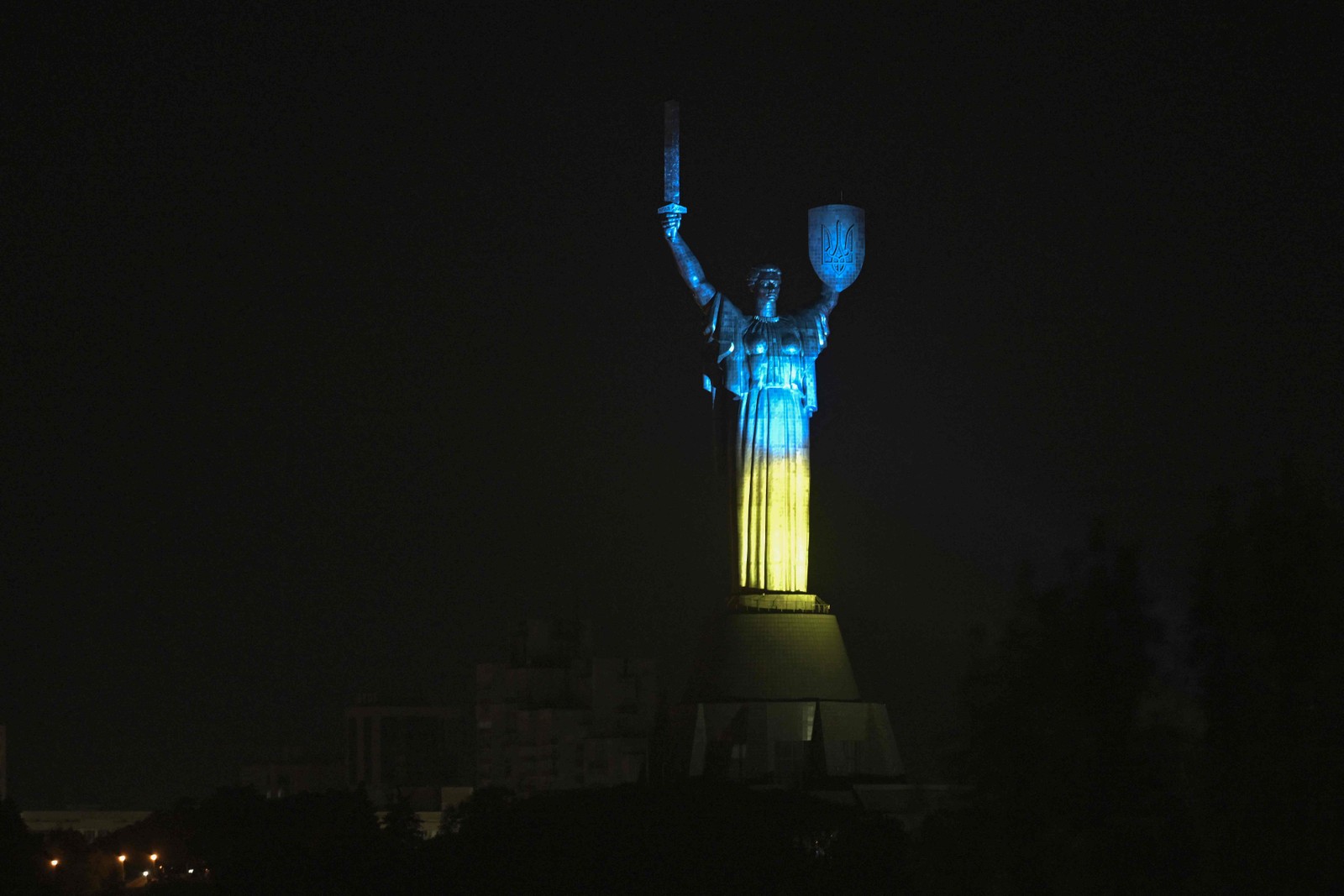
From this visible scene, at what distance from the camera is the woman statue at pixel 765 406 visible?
3053cm

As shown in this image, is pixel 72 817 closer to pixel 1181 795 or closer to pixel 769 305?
pixel 769 305

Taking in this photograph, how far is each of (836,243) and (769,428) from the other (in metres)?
2.65

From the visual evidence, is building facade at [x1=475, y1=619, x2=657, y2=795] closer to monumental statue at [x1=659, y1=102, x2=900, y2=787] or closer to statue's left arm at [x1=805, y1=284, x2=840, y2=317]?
monumental statue at [x1=659, y1=102, x2=900, y2=787]

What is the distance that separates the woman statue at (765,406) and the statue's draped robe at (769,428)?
0.04 feet

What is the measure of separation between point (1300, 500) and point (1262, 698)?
3.68 ft

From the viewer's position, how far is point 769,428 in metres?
30.6

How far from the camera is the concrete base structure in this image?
96.8 ft

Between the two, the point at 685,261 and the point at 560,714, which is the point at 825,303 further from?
the point at 560,714

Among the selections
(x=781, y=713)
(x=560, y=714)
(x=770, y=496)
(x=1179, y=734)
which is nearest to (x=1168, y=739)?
(x=1179, y=734)

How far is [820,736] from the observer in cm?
2947

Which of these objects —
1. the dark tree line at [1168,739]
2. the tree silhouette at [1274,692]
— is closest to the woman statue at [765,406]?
the dark tree line at [1168,739]

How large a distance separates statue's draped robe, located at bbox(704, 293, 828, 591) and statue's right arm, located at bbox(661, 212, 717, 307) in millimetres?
207

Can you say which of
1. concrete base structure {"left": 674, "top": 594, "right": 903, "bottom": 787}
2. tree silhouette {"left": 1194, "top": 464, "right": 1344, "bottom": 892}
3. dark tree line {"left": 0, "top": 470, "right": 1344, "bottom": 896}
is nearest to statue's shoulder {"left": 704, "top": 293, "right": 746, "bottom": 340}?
concrete base structure {"left": 674, "top": 594, "right": 903, "bottom": 787}

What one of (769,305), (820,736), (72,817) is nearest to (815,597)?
(820,736)
